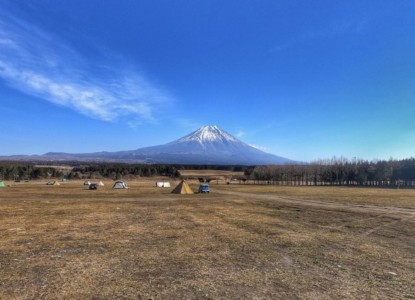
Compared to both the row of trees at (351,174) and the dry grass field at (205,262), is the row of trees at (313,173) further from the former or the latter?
the dry grass field at (205,262)

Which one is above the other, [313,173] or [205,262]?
[313,173]

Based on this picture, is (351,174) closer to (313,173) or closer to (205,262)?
(313,173)

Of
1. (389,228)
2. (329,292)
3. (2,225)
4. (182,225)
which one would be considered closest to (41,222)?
(2,225)

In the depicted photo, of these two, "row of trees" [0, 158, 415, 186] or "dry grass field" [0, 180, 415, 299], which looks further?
"row of trees" [0, 158, 415, 186]

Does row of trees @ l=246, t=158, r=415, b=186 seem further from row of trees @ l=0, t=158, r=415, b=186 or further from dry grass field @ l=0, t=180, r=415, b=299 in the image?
dry grass field @ l=0, t=180, r=415, b=299

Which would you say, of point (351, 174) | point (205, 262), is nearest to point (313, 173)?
point (351, 174)

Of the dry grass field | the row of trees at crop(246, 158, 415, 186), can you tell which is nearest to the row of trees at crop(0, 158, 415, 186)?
the row of trees at crop(246, 158, 415, 186)

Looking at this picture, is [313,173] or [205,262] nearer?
[205,262]

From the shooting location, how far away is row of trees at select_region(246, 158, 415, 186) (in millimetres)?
124750

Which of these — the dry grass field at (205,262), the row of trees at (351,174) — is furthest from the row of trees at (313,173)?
the dry grass field at (205,262)

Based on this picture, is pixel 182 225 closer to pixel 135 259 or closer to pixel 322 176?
pixel 135 259

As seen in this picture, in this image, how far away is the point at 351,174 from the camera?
13325cm

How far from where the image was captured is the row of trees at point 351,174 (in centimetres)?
12475

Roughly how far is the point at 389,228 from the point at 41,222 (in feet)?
59.2
